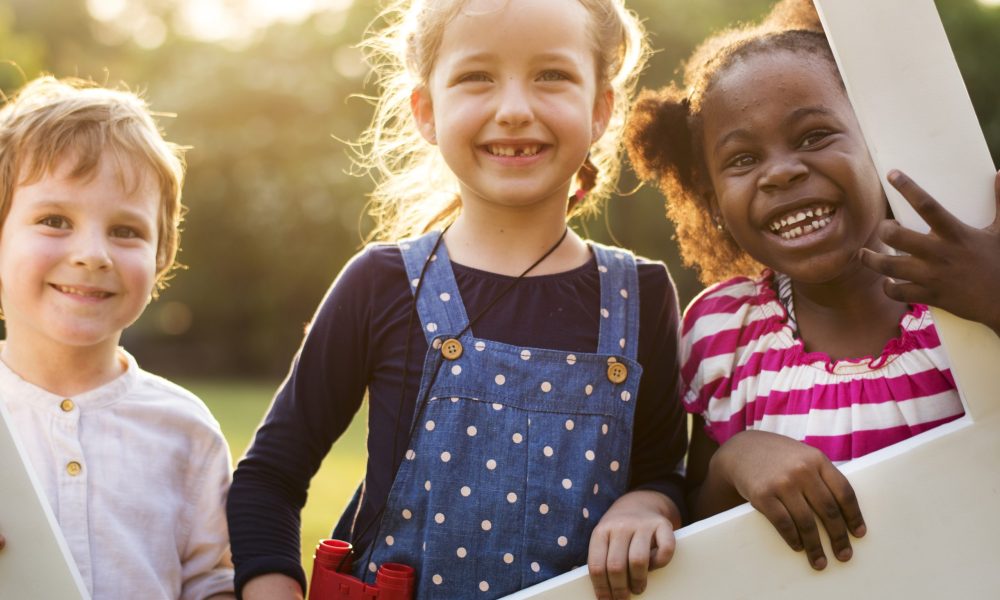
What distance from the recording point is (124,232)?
2.16m

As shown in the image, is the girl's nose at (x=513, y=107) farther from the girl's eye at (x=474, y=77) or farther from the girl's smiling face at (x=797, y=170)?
the girl's smiling face at (x=797, y=170)

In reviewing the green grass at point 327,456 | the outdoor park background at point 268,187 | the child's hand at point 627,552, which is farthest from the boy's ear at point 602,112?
the outdoor park background at point 268,187

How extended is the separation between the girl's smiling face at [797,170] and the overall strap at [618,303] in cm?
25

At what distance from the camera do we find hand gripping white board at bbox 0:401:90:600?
1.48 metres

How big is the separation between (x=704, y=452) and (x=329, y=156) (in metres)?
15.1

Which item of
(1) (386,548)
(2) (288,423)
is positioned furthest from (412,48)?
(1) (386,548)

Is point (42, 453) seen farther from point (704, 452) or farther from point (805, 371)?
point (805, 371)

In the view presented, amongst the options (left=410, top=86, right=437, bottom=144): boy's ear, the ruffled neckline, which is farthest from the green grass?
the ruffled neckline

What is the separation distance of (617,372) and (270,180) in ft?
48.9

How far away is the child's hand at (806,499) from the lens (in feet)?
5.01

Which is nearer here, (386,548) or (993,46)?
(386,548)

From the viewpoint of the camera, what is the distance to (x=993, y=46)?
199 inches

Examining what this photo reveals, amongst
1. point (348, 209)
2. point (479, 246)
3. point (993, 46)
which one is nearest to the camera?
point (479, 246)

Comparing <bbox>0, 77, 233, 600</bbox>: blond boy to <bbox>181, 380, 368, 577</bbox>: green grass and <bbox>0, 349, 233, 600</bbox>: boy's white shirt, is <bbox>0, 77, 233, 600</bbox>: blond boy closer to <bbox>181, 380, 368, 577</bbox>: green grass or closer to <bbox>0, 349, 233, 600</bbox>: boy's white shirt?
<bbox>0, 349, 233, 600</bbox>: boy's white shirt
